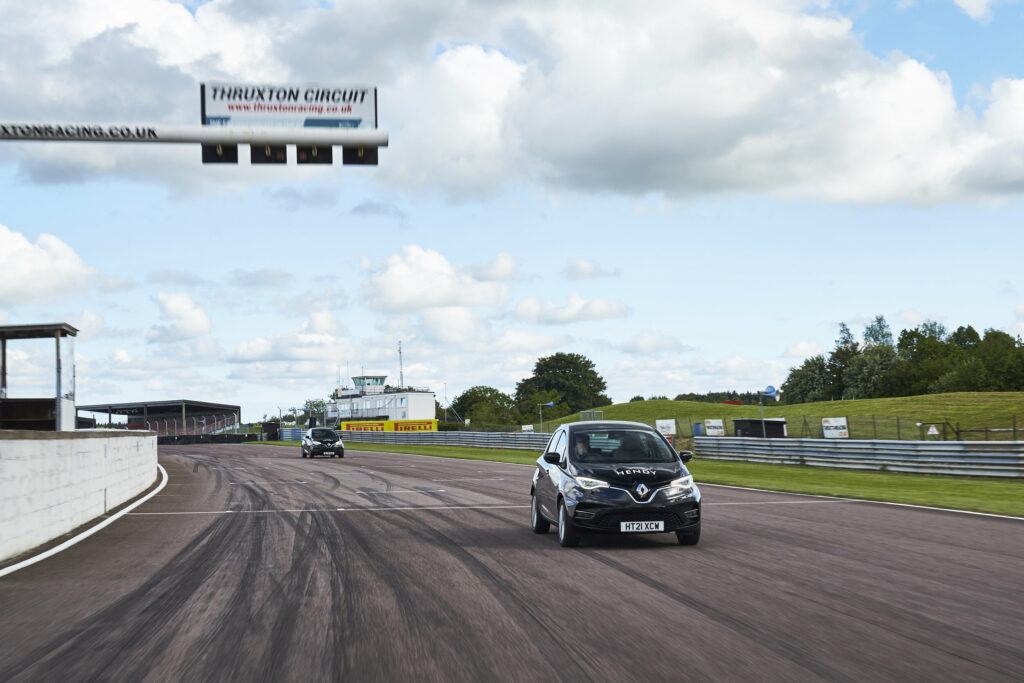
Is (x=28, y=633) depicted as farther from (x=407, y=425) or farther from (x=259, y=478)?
(x=407, y=425)

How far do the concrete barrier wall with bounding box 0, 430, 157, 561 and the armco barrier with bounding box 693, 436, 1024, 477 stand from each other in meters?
21.0

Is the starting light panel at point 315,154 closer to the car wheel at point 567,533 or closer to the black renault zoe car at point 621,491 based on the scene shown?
the black renault zoe car at point 621,491

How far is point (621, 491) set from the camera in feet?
35.3

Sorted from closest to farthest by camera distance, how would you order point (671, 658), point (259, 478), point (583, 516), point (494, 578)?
point (671, 658) → point (494, 578) → point (583, 516) → point (259, 478)

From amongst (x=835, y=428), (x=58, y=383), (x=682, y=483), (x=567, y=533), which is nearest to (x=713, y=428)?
(x=835, y=428)

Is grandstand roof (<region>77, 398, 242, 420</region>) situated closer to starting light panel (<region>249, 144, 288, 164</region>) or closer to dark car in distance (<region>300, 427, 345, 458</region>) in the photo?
dark car in distance (<region>300, 427, 345, 458</region>)

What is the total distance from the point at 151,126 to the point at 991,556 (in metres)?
11.4

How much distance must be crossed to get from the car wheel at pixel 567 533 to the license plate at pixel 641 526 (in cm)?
57

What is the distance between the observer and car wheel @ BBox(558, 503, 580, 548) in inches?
428

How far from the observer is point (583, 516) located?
35.3 feet

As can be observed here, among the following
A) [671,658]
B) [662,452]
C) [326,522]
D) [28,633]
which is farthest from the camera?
[326,522]

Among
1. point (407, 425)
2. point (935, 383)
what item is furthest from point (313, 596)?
point (935, 383)

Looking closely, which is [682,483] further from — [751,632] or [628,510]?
[751,632]

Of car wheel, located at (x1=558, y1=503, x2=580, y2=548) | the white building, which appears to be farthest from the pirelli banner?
car wheel, located at (x1=558, y1=503, x2=580, y2=548)
